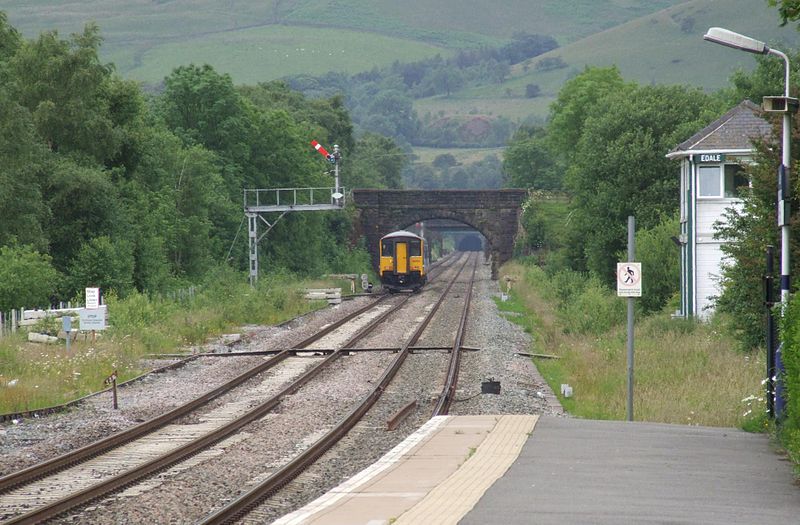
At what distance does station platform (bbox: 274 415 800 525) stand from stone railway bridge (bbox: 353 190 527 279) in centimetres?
6182

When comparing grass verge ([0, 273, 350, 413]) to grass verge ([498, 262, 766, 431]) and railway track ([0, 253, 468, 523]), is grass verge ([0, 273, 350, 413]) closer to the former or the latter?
railway track ([0, 253, 468, 523])

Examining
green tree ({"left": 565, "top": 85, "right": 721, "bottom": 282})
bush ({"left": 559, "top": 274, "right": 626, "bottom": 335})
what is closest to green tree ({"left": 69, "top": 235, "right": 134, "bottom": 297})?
bush ({"left": 559, "top": 274, "right": 626, "bottom": 335})

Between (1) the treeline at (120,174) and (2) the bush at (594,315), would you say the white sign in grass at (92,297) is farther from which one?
(2) the bush at (594,315)

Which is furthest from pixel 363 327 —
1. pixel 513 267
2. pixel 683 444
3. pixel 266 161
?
pixel 513 267

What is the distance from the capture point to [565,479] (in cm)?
1116

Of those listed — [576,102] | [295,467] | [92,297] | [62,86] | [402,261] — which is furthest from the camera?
→ [576,102]

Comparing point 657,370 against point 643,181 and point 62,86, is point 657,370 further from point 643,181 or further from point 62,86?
point 62,86

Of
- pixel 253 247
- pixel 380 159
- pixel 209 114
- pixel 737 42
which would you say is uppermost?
pixel 380 159

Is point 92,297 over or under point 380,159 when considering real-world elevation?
under

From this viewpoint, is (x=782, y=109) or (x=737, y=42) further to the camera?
(x=782, y=109)

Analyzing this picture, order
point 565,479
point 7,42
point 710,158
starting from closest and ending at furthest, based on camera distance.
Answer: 1. point 565,479
2. point 710,158
3. point 7,42

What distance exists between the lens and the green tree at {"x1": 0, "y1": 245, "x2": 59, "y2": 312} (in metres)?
29.5

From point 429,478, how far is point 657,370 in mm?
11686

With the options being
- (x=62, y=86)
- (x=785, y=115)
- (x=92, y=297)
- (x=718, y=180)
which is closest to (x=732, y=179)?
(x=718, y=180)
